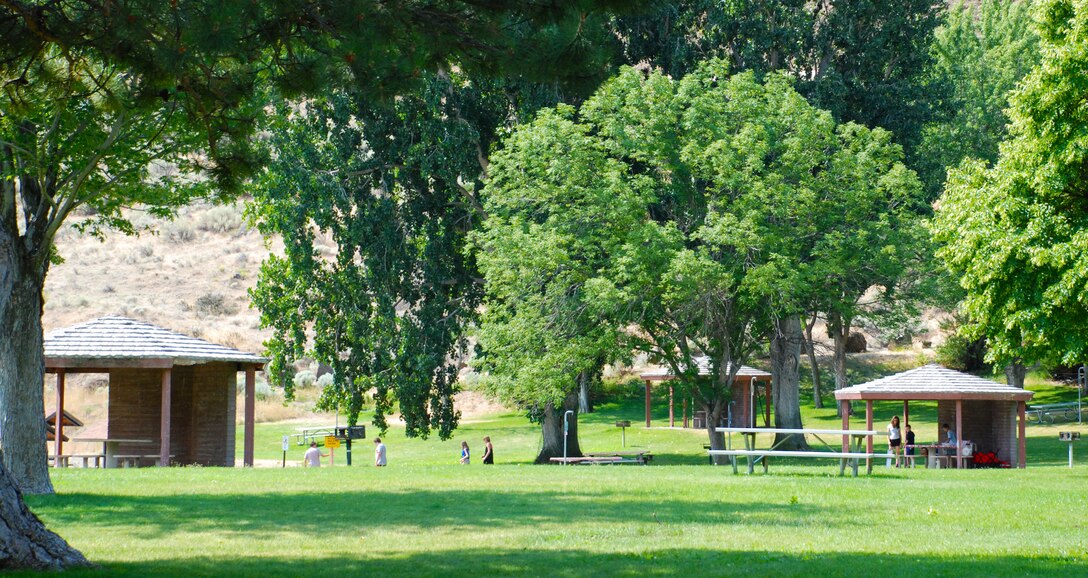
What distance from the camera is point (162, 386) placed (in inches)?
1160

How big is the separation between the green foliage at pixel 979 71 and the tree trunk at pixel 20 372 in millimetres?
32020

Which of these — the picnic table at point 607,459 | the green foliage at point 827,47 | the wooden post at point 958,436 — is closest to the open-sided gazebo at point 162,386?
the picnic table at point 607,459

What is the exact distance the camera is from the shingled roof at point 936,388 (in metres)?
30.1

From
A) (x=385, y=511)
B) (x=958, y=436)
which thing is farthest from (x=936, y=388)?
(x=385, y=511)

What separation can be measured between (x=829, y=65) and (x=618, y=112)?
8.48 m

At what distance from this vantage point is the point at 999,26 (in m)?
56.0

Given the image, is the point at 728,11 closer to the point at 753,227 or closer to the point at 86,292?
the point at 753,227

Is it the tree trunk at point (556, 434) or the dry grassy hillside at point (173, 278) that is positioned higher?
the dry grassy hillside at point (173, 278)

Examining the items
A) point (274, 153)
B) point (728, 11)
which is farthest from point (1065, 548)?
point (274, 153)

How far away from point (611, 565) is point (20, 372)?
36.7 ft

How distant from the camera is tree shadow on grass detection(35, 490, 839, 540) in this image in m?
14.3

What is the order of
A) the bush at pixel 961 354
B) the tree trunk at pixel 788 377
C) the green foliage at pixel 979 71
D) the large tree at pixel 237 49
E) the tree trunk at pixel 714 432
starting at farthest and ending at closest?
the bush at pixel 961 354
the green foliage at pixel 979 71
the tree trunk at pixel 788 377
the tree trunk at pixel 714 432
the large tree at pixel 237 49

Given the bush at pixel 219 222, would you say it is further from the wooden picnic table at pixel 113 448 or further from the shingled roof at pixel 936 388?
the shingled roof at pixel 936 388

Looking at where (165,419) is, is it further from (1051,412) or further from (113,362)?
(1051,412)
